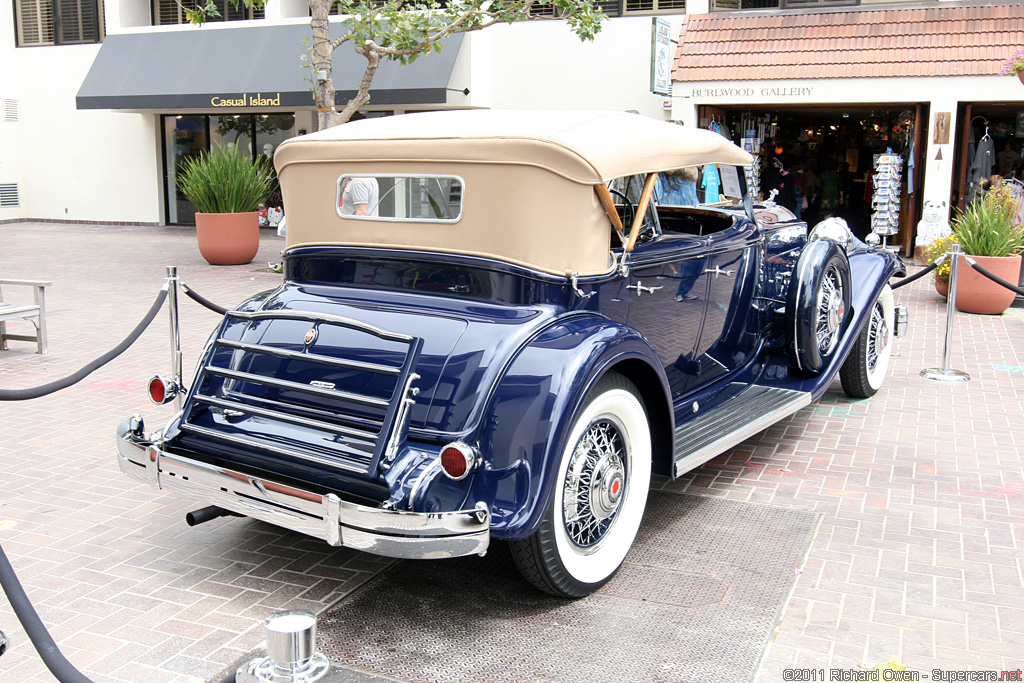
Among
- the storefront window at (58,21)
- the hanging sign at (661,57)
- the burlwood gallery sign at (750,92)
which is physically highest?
the storefront window at (58,21)

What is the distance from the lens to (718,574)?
3709mm

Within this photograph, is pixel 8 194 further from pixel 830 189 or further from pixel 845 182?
pixel 845 182

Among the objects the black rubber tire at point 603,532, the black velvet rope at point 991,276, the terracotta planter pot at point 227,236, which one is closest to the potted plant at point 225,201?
the terracotta planter pot at point 227,236

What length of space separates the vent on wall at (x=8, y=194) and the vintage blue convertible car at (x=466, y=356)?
19839 millimetres

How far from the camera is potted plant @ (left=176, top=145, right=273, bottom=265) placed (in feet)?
42.5

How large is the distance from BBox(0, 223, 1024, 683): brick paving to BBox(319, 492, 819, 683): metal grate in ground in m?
0.13

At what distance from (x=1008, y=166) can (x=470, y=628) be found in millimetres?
13925

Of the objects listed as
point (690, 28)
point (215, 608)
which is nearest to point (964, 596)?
point (215, 608)

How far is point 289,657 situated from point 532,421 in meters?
1.36

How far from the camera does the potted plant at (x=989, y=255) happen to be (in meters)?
9.60

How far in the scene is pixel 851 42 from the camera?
44.7ft

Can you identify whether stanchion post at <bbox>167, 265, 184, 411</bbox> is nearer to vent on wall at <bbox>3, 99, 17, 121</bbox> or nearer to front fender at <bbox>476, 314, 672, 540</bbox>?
front fender at <bbox>476, 314, 672, 540</bbox>

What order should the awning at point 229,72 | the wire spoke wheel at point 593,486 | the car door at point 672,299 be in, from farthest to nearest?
the awning at point 229,72 < the car door at point 672,299 < the wire spoke wheel at point 593,486

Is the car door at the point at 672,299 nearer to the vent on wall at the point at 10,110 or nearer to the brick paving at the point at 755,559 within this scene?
the brick paving at the point at 755,559
